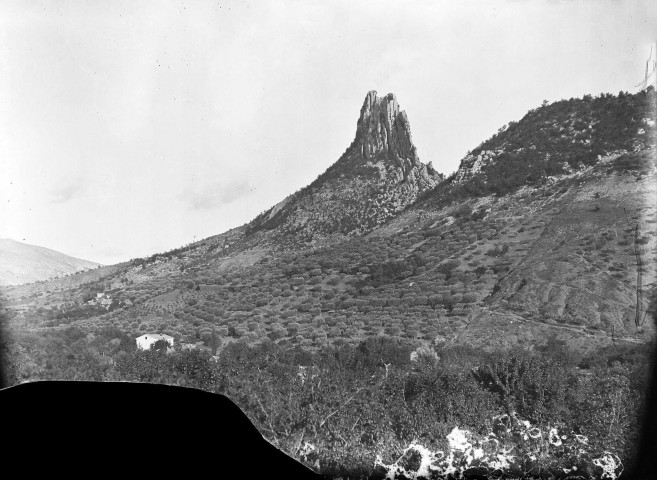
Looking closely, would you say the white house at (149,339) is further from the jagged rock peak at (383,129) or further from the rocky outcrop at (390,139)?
the jagged rock peak at (383,129)

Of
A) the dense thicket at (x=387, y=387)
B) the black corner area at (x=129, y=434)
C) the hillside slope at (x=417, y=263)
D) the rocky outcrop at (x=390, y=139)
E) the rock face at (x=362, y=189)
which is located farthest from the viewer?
the rock face at (x=362, y=189)

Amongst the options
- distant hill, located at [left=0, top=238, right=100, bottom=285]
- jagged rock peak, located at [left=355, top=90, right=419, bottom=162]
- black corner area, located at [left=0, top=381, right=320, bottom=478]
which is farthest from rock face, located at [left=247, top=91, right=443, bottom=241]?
black corner area, located at [left=0, top=381, right=320, bottom=478]

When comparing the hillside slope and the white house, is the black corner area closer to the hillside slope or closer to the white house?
the hillside slope

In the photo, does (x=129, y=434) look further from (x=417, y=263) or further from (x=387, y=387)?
(x=417, y=263)

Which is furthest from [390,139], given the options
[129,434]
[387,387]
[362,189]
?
[129,434]

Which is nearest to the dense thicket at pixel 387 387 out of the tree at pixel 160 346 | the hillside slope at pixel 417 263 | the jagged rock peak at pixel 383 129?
the tree at pixel 160 346

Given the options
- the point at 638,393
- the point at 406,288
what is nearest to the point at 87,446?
the point at 638,393
